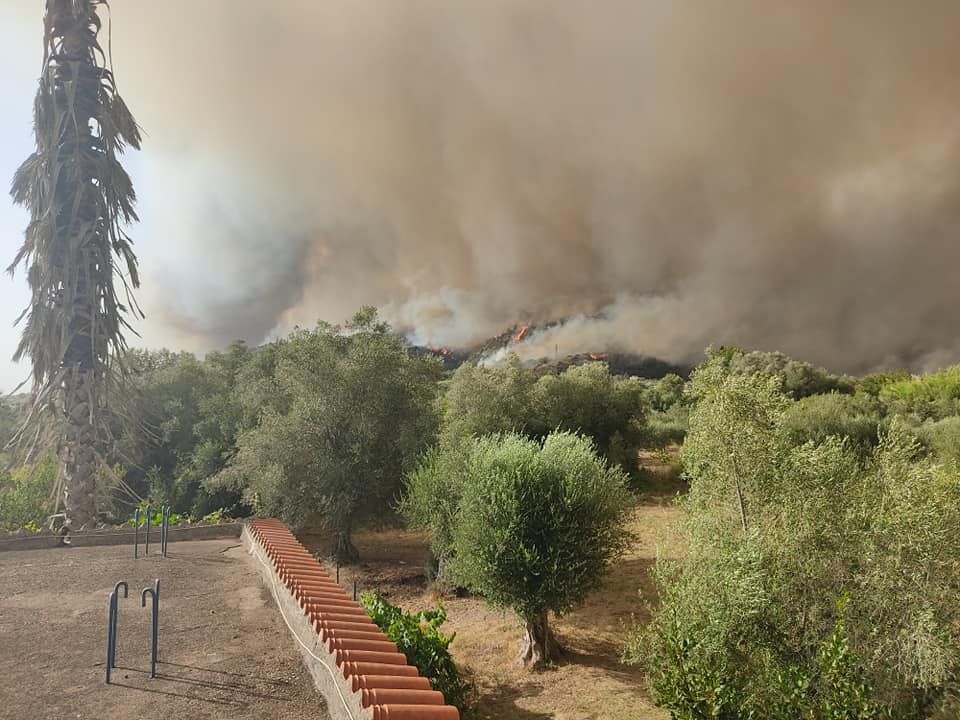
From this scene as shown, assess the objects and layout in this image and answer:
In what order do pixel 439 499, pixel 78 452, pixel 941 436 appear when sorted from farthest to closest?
pixel 941 436, pixel 439 499, pixel 78 452

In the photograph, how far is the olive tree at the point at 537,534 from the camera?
17203 mm

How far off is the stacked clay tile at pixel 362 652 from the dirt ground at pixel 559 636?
21.1 ft

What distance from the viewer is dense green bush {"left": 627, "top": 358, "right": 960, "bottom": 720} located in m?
10.8

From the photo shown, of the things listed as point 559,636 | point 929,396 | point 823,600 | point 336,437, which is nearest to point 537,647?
point 559,636

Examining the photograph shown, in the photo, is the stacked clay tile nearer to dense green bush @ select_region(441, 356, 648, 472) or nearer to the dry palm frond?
the dry palm frond

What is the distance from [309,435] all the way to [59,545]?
11.7 m

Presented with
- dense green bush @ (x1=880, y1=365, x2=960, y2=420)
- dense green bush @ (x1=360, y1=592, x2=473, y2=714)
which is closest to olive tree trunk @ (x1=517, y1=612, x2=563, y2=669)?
dense green bush @ (x1=360, y1=592, x2=473, y2=714)

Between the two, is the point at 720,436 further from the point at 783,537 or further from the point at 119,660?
the point at 119,660

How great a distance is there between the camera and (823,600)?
1217 cm

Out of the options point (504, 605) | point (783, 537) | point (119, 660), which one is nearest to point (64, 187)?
point (119, 660)

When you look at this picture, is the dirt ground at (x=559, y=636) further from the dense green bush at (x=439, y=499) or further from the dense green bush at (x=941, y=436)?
the dense green bush at (x=941, y=436)

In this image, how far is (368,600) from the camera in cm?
1480

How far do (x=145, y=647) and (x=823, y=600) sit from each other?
1358cm

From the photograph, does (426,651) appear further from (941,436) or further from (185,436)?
(941,436)
